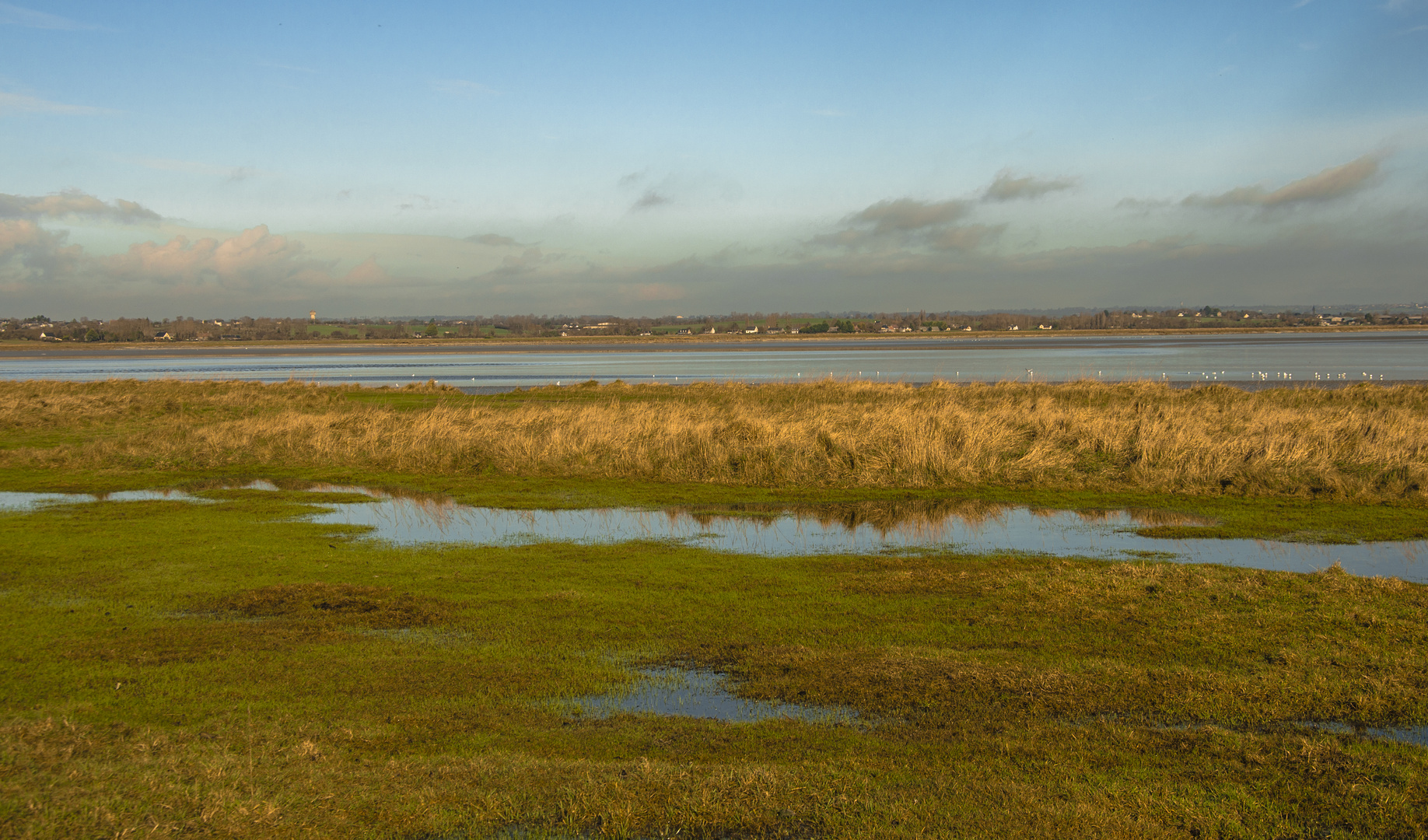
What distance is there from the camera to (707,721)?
693cm

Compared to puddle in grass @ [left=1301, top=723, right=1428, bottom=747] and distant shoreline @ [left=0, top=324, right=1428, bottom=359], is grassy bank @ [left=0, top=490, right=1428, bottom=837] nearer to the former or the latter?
puddle in grass @ [left=1301, top=723, right=1428, bottom=747]

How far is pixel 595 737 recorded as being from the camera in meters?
6.57

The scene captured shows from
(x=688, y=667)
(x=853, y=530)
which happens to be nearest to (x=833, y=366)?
(x=853, y=530)

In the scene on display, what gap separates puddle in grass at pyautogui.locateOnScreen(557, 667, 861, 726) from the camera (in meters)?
7.01

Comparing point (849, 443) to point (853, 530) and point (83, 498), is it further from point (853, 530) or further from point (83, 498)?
point (83, 498)

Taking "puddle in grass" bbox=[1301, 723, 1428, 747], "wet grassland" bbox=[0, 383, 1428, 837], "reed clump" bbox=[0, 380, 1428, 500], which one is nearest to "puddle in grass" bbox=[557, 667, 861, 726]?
"wet grassland" bbox=[0, 383, 1428, 837]

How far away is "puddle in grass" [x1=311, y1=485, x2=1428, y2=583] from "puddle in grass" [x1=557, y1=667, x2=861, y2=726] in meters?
5.79

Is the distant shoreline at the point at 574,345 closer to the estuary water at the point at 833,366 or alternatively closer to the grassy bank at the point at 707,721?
the estuary water at the point at 833,366

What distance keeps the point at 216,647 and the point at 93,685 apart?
45.9 inches

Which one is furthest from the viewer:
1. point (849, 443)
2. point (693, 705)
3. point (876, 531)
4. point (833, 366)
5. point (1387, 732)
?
point (833, 366)

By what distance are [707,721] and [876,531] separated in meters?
8.90

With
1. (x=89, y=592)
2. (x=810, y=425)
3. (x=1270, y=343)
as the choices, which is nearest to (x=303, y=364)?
(x=810, y=425)

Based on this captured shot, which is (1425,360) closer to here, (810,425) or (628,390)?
(628,390)

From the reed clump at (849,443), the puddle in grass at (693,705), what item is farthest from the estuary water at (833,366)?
the puddle in grass at (693,705)
